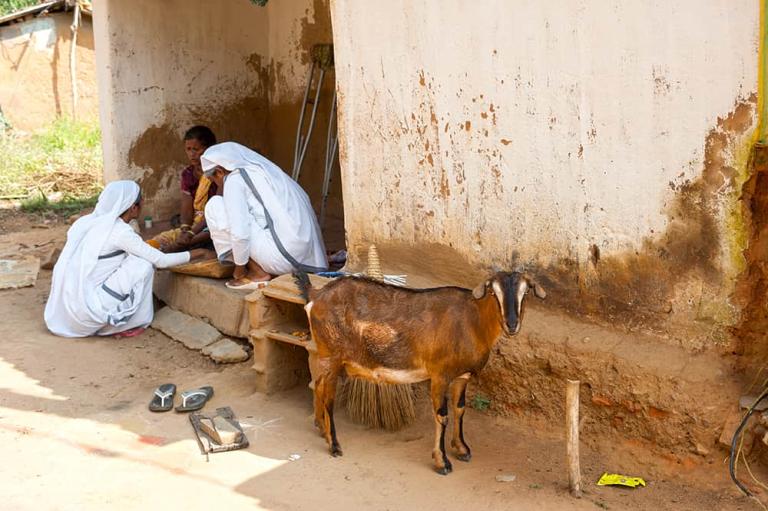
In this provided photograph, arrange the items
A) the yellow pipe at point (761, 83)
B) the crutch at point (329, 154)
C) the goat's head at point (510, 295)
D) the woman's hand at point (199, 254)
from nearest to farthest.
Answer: the yellow pipe at point (761, 83) < the goat's head at point (510, 295) < the woman's hand at point (199, 254) < the crutch at point (329, 154)

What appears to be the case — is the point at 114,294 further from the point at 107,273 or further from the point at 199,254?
the point at 199,254

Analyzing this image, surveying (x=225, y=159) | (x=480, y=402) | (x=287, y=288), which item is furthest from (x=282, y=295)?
(x=225, y=159)

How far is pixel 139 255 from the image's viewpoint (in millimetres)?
7148

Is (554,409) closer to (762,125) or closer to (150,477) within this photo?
(762,125)

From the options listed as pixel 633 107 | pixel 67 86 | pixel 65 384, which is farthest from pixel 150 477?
pixel 67 86

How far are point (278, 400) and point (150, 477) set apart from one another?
1.25 m

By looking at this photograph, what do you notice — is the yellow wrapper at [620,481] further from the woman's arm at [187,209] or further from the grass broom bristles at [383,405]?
the woman's arm at [187,209]

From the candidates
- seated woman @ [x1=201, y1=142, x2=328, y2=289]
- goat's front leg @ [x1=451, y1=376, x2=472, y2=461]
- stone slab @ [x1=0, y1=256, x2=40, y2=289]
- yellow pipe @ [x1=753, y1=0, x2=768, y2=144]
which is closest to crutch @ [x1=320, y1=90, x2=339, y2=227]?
seated woman @ [x1=201, y1=142, x2=328, y2=289]

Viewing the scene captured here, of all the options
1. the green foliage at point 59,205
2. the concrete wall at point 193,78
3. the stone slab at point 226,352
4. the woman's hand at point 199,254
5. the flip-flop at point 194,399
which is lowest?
the flip-flop at point 194,399

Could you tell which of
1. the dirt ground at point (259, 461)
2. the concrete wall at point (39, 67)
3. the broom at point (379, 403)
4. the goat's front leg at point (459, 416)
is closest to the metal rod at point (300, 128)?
the dirt ground at point (259, 461)

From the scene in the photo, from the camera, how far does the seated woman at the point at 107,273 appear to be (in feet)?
23.0

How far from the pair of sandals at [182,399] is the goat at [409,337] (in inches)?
41.6

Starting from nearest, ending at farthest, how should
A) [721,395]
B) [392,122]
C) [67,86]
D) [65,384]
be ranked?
[721,395] → [392,122] → [65,384] → [67,86]

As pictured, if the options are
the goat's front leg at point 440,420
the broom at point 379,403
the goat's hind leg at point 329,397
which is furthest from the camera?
the broom at point 379,403
